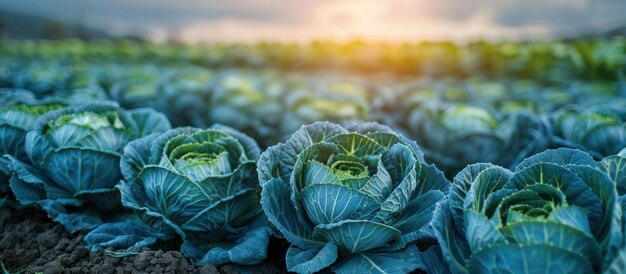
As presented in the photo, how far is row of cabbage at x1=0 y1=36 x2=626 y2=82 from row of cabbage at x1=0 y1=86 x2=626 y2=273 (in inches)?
299

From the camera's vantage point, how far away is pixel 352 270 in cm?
239

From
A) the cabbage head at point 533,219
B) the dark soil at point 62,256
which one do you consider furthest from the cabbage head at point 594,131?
the dark soil at point 62,256

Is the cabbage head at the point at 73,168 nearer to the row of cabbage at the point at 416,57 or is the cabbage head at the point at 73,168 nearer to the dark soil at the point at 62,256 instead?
the dark soil at the point at 62,256

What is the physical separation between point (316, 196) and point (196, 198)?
2.39ft

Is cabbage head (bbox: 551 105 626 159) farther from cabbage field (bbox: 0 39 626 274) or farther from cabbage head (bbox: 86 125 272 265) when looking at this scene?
cabbage head (bbox: 86 125 272 265)

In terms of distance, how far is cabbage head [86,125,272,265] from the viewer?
8.73ft

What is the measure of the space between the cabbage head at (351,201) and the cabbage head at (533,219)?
0.26 meters

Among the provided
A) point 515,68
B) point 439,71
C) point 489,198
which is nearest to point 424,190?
point 489,198

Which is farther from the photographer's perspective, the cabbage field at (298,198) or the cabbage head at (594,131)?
the cabbage head at (594,131)

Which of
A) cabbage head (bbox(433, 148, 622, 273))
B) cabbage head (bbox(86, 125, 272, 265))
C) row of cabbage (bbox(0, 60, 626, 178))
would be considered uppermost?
cabbage head (bbox(433, 148, 622, 273))

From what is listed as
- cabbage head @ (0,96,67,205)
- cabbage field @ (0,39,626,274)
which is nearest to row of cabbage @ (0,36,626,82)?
cabbage field @ (0,39,626,274)

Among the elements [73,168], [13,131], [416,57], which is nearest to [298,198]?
[73,168]

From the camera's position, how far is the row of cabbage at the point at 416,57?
34.4ft

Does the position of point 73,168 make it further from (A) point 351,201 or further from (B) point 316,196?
(A) point 351,201
